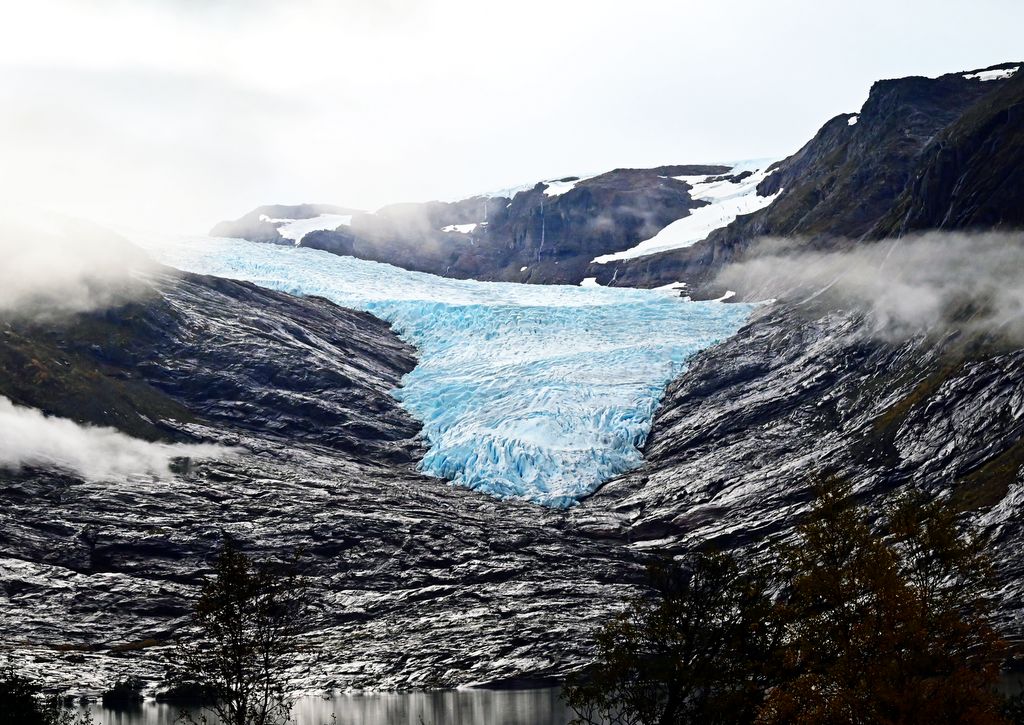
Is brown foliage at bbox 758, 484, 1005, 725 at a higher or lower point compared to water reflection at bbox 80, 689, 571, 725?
higher

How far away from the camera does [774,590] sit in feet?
317

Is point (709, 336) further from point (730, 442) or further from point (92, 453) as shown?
point (92, 453)

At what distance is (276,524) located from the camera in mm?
120938

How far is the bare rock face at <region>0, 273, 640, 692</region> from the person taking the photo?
97125 mm

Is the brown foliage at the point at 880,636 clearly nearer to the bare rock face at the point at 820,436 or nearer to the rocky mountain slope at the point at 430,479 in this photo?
the rocky mountain slope at the point at 430,479

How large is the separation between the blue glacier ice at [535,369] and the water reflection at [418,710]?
144 feet

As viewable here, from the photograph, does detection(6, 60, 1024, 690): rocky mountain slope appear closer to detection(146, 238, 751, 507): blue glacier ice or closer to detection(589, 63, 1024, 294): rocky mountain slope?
detection(589, 63, 1024, 294): rocky mountain slope

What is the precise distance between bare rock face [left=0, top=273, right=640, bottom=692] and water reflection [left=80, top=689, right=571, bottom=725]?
13.1 ft

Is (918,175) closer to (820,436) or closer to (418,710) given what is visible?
(820,436)

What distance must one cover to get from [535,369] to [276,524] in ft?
150

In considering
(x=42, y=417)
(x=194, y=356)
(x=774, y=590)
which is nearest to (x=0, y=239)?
(x=194, y=356)

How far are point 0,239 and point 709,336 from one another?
116 m

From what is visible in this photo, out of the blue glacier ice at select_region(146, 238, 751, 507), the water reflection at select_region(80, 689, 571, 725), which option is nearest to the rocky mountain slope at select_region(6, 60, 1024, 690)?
the blue glacier ice at select_region(146, 238, 751, 507)

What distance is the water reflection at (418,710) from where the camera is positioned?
241 feet
